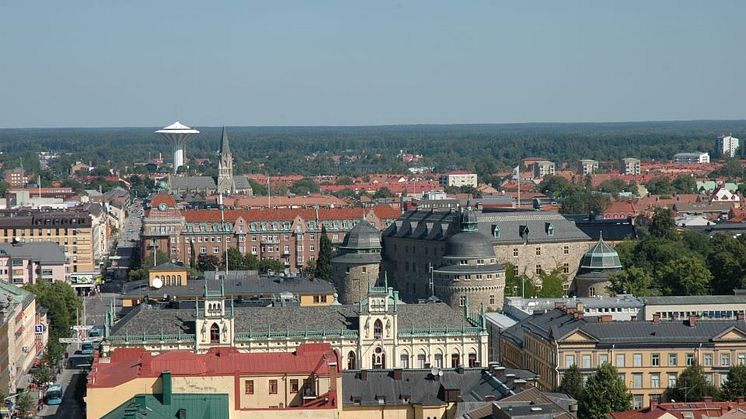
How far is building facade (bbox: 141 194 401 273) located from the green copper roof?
104 metres

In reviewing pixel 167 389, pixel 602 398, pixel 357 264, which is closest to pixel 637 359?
pixel 602 398

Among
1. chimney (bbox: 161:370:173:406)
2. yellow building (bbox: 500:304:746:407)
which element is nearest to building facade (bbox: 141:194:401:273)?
yellow building (bbox: 500:304:746:407)

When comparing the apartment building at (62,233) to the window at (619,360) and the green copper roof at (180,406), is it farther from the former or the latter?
the green copper roof at (180,406)

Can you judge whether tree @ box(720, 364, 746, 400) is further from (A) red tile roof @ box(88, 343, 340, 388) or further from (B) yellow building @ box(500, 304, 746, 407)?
(A) red tile roof @ box(88, 343, 340, 388)

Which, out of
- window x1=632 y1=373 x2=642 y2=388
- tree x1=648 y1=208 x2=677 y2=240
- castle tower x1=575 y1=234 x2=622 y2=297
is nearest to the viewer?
window x1=632 y1=373 x2=642 y2=388

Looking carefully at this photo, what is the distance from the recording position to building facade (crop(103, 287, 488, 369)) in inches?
3243

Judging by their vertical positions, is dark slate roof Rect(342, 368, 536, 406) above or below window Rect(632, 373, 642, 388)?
above

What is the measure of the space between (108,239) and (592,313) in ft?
340

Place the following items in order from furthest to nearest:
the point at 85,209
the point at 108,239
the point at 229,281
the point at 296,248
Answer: the point at 108,239, the point at 85,209, the point at 296,248, the point at 229,281

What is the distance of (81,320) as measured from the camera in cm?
12256

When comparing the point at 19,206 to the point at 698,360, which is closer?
the point at 698,360

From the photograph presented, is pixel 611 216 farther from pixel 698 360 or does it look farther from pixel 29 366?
pixel 698 360

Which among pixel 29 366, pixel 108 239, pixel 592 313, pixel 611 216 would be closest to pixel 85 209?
pixel 108 239

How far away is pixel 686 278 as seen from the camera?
116m
